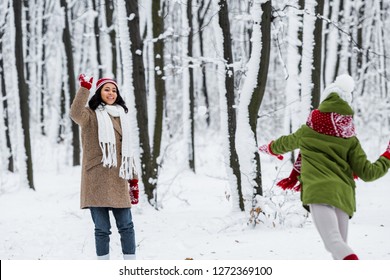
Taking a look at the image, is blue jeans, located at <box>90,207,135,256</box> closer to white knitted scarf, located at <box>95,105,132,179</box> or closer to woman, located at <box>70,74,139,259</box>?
woman, located at <box>70,74,139,259</box>

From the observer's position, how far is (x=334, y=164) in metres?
3.45

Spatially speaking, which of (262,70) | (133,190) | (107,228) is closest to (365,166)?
(133,190)

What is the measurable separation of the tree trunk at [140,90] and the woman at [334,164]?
15.0 ft

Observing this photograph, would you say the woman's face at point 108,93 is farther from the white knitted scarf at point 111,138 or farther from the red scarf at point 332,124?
the red scarf at point 332,124

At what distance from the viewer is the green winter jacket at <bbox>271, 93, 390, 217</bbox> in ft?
11.3

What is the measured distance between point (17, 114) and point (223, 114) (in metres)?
6.41

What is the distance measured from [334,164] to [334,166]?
15mm

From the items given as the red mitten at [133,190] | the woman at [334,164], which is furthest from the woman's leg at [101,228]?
the woman at [334,164]

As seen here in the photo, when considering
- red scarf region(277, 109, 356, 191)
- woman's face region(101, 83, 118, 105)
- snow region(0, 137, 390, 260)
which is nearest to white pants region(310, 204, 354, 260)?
red scarf region(277, 109, 356, 191)

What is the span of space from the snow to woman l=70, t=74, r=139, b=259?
111cm

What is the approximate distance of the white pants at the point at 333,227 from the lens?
10.7 feet

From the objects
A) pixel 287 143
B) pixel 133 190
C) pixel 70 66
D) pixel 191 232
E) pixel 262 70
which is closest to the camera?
pixel 287 143

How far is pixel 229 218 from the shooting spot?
6902mm

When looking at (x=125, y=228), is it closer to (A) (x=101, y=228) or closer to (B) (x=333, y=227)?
(A) (x=101, y=228)
